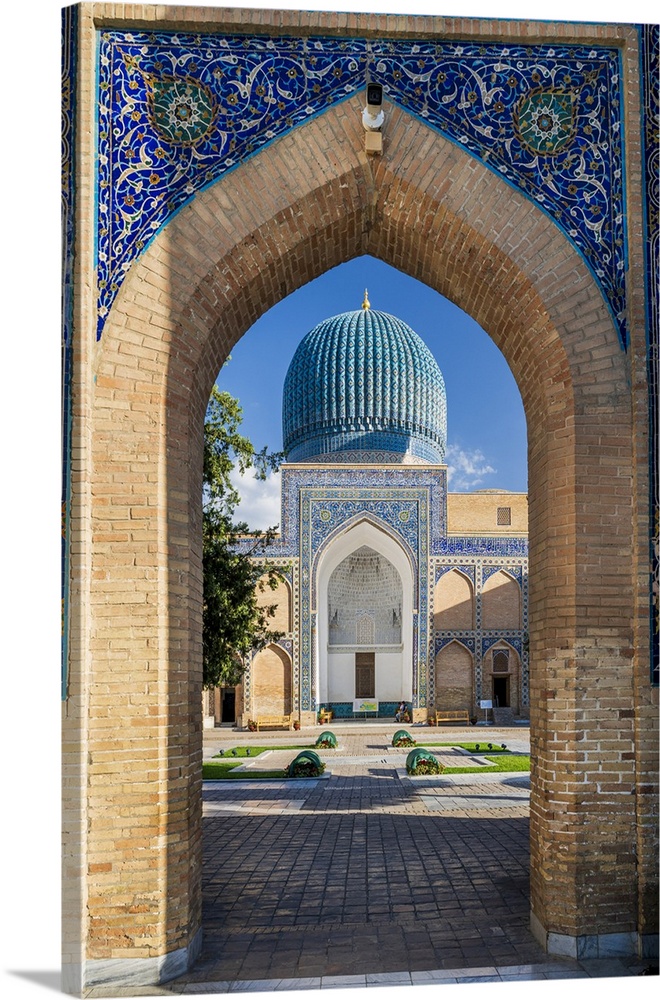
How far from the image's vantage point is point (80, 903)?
3.87 meters

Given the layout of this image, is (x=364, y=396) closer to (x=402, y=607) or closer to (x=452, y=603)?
(x=402, y=607)

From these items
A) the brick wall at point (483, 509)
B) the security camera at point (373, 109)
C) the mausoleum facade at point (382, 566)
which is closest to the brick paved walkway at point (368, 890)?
the security camera at point (373, 109)

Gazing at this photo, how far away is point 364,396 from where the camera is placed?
23.3m

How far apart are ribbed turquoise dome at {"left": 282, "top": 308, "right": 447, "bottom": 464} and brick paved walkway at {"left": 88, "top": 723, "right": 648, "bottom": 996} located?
13.7 m

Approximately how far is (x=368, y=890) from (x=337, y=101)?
4885 millimetres

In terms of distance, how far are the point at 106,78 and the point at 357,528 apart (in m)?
17.5

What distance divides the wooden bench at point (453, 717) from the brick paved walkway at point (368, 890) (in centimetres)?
986

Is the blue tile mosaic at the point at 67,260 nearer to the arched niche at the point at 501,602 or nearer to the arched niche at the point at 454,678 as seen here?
the arched niche at the point at 454,678

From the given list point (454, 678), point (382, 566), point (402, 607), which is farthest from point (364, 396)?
point (454, 678)

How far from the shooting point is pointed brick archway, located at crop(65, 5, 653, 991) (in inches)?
155

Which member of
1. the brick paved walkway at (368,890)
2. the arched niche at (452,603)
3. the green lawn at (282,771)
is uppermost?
the arched niche at (452,603)

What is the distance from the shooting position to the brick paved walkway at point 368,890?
13.5 feet

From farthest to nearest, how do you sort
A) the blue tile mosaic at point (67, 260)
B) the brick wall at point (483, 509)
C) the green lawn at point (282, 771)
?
Result: the brick wall at point (483, 509) → the green lawn at point (282, 771) → the blue tile mosaic at point (67, 260)

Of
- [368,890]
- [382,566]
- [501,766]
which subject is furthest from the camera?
[382,566]
